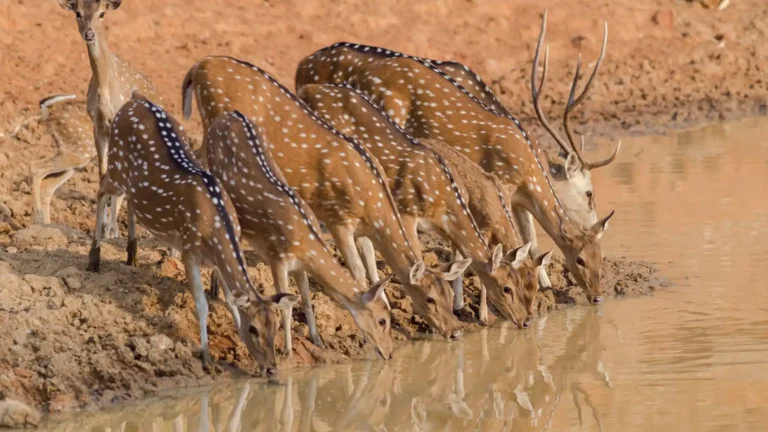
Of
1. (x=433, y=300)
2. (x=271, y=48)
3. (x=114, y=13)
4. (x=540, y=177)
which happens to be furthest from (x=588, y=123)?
(x=433, y=300)

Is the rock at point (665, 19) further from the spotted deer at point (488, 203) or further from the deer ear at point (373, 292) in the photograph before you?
the deer ear at point (373, 292)

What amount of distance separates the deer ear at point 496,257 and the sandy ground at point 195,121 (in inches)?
25.8

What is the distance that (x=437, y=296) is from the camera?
33.8 feet

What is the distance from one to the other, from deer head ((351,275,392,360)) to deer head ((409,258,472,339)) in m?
0.48

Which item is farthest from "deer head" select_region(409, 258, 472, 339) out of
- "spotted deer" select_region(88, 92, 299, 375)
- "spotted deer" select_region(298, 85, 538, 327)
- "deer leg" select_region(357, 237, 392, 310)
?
"spotted deer" select_region(88, 92, 299, 375)

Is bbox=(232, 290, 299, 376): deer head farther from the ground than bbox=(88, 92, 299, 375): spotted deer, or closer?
closer

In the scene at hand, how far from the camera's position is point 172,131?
404 inches

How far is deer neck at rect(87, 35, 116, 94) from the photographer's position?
40.1 feet

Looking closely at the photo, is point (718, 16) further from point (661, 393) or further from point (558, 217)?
point (661, 393)

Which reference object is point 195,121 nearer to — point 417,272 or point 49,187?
point 49,187

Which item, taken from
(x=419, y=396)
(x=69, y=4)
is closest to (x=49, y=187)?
(x=69, y=4)

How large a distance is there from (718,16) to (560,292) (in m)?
11.5

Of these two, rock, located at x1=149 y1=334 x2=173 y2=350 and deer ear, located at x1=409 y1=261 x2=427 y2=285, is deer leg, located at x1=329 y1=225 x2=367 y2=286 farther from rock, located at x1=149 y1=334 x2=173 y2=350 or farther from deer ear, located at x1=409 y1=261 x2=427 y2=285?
rock, located at x1=149 y1=334 x2=173 y2=350

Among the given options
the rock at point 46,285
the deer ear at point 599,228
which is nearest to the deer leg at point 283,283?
the rock at point 46,285
